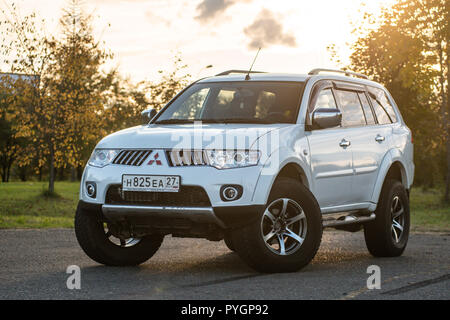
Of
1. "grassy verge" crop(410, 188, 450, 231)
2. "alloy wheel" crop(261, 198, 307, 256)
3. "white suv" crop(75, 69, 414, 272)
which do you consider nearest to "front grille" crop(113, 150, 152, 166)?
"white suv" crop(75, 69, 414, 272)

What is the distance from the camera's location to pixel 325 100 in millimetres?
8602

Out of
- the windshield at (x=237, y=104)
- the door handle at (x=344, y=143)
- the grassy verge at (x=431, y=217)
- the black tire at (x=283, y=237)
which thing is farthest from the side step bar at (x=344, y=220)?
the grassy verge at (x=431, y=217)

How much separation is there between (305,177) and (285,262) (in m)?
1.00

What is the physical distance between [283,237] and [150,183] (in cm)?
136

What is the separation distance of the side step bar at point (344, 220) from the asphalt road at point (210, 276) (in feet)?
1.44

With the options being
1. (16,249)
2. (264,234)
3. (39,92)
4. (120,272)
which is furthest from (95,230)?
(39,92)

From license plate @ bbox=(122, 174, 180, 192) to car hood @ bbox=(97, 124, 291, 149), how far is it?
306 mm

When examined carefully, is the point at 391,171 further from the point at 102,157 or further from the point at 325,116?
the point at 102,157

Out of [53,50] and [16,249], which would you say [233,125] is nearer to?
[16,249]

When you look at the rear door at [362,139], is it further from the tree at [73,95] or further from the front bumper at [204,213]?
the tree at [73,95]

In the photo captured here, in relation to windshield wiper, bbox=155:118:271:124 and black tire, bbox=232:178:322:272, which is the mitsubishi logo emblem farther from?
windshield wiper, bbox=155:118:271:124

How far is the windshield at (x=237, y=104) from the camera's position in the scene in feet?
26.3

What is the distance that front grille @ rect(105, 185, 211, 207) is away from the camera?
687 cm

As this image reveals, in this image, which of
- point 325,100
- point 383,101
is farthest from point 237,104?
point 383,101
